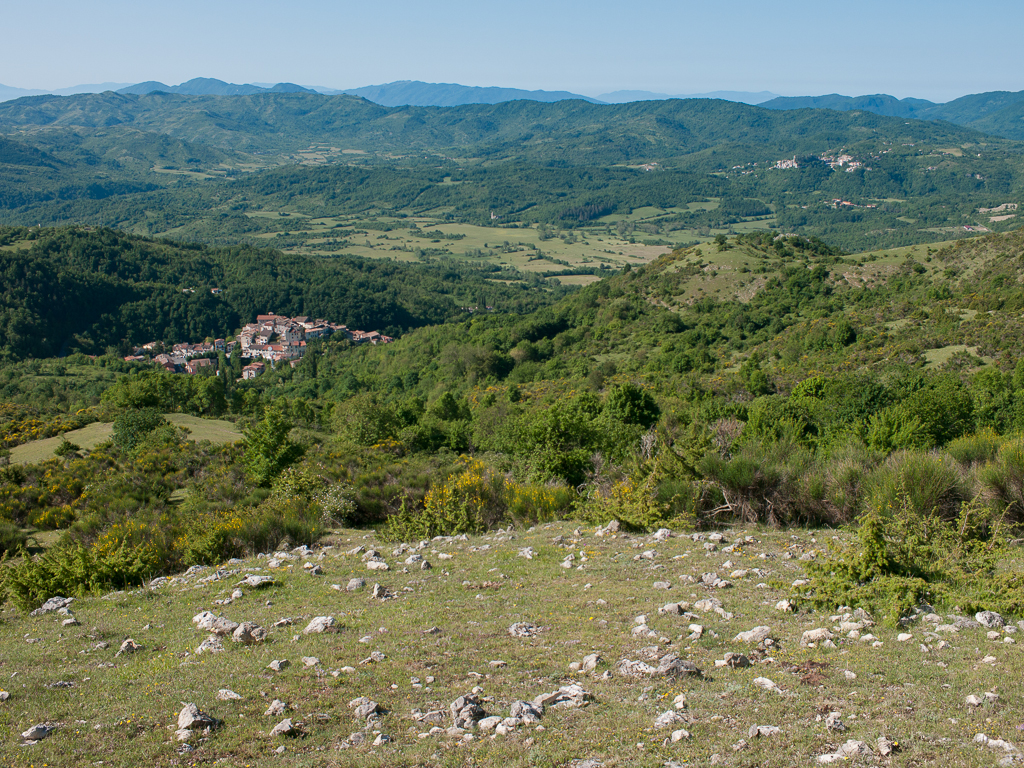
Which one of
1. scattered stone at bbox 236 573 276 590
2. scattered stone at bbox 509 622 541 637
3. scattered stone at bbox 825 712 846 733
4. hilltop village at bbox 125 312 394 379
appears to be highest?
scattered stone at bbox 825 712 846 733

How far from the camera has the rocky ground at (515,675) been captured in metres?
5.25

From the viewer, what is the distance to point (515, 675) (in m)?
6.66

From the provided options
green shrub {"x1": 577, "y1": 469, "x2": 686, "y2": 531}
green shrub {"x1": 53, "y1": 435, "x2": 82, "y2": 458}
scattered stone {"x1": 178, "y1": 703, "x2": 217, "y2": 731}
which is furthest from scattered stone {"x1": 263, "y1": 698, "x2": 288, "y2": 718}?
green shrub {"x1": 53, "y1": 435, "x2": 82, "y2": 458}

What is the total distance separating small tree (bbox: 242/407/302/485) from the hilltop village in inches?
3446

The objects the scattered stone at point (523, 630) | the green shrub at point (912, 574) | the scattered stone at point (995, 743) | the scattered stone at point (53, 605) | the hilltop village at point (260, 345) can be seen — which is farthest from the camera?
the hilltop village at point (260, 345)

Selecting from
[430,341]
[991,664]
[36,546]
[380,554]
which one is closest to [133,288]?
[430,341]

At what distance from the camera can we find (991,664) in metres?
6.14

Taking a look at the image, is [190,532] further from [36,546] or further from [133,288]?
[133,288]

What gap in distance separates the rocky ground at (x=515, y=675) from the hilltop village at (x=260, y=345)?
102 meters

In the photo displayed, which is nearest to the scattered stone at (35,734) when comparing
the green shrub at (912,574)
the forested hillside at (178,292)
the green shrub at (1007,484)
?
the green shrub at (912,574)

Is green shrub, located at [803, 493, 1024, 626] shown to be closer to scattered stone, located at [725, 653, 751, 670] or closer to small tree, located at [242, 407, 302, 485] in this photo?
scattered stone, located at [725, 653, 751, 670]

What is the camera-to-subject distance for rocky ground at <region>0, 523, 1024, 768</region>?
525cm

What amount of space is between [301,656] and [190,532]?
7309 millimetres

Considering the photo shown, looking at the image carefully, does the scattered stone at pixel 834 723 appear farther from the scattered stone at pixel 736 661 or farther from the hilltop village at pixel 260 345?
the hilltop village at pixel 260 345
